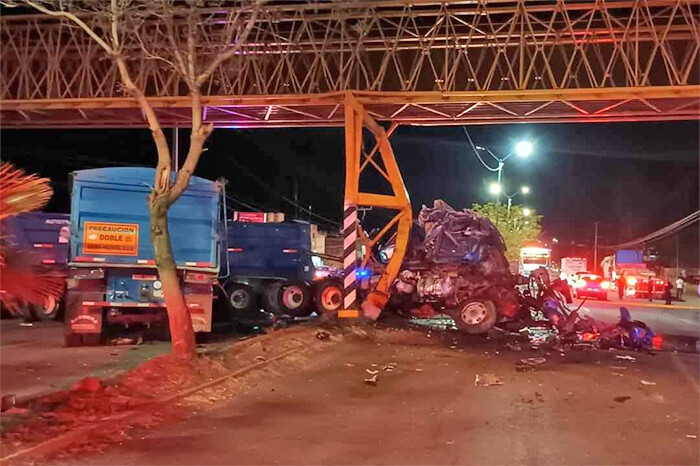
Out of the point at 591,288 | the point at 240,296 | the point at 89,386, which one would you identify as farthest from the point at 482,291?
the point at 591,288

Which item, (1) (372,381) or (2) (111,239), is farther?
(2) (111,239)

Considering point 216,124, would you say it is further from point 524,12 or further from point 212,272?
point 524,12

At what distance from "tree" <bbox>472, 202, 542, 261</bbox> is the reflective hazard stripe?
102 ft

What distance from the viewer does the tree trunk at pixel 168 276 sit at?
32.5ft

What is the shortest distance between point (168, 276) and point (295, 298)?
1018cm

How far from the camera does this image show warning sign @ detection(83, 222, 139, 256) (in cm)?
1317

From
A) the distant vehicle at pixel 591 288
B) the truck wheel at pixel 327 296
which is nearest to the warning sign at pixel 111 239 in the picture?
the truck wheel at pixel 327 296

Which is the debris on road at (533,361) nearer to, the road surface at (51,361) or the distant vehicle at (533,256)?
the road surface at (51,361)

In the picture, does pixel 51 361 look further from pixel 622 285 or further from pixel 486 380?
pixel 622 285

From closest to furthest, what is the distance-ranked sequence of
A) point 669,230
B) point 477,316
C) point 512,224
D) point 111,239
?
point 111,239
point 477,316
point 669,230
point 512,224

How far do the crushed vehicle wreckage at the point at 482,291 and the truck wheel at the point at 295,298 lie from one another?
2.52m

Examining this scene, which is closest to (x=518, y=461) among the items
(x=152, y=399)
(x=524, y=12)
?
(x=152, y=399)

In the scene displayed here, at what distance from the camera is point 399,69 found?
55.9 ft

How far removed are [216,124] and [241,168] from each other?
21468 mm
